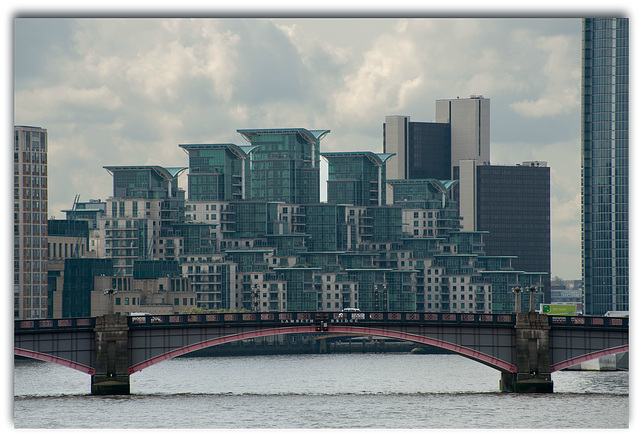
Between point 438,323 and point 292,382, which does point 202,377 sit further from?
point 438,323

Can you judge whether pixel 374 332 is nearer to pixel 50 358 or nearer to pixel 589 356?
pixel 589 356

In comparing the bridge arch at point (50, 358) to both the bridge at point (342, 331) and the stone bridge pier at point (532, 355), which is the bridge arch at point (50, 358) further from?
the stone bridge pier at point (532, 355)

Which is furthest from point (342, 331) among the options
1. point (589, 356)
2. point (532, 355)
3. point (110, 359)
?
point (589, 356)

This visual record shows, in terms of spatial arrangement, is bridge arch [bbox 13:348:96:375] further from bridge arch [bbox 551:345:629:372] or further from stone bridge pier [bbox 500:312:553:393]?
bridge arch [bbox 551:345:629:372]

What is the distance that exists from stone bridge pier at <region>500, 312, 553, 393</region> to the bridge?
9cm

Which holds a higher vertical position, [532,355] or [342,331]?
[342,331]

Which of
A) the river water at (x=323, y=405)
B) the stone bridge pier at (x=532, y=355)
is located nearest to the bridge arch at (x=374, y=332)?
the stone bridge pier at (x=532, y=355)

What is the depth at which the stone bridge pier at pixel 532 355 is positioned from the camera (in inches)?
4513

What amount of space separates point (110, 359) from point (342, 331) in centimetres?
2081

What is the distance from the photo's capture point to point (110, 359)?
369 ft

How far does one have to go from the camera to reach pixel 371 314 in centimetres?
12088

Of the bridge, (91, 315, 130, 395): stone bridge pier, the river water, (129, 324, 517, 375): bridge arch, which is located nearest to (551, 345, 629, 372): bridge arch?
the bridge
